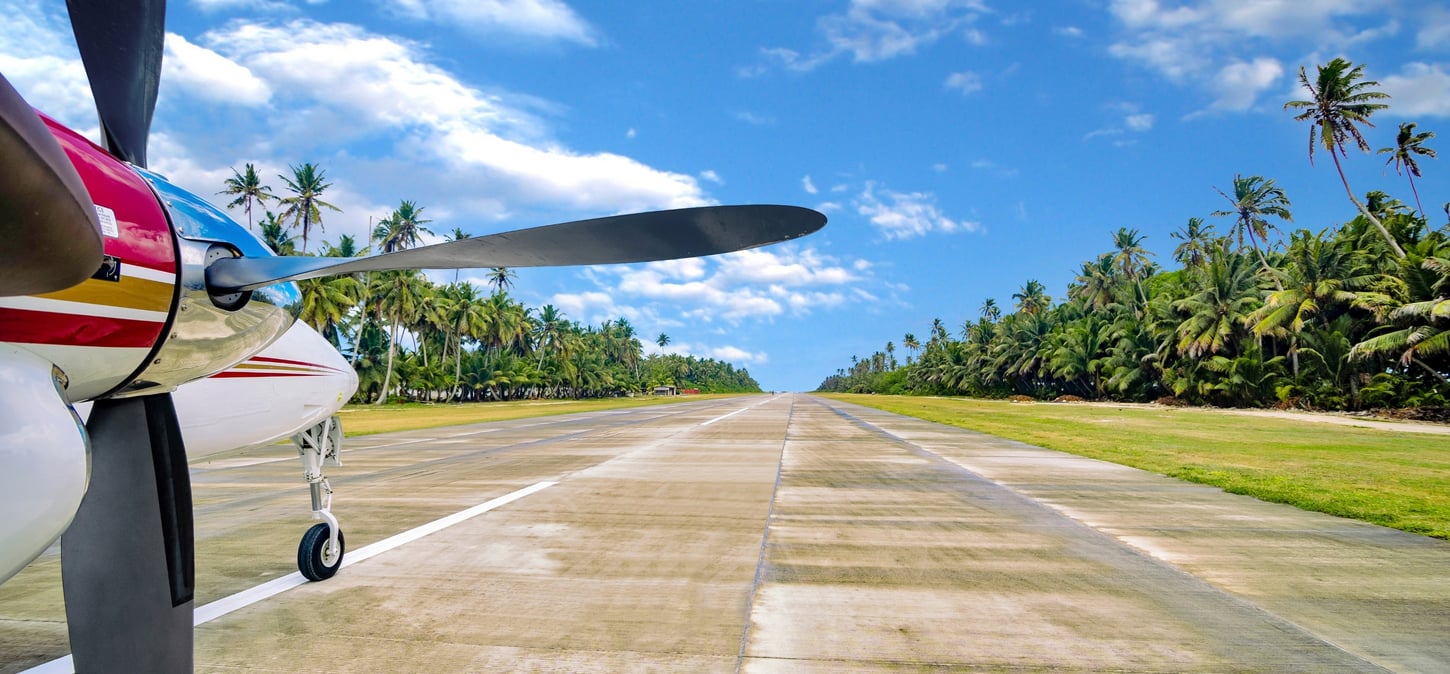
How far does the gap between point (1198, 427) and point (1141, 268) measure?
59.3m

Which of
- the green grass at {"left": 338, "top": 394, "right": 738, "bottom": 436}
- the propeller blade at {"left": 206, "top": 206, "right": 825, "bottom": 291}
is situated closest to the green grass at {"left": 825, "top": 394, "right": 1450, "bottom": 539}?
the propeller blade at {"left": 206, "top": 206, "right": 825, "bottom": 291}

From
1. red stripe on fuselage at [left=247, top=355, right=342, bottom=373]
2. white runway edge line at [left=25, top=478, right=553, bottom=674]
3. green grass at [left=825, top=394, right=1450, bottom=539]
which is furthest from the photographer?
green grass at [left=825, top=394, right=1450, bottom=539]

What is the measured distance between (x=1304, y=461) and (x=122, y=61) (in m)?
18.4

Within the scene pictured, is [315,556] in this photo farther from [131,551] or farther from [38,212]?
[38,212]

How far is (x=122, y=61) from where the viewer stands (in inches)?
121

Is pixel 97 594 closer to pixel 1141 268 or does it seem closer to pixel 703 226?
pixel 703 226

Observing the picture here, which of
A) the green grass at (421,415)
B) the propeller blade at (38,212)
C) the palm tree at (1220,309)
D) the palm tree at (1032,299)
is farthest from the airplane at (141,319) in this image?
the palm tree at (1032,299)

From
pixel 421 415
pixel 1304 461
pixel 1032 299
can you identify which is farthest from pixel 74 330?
pixel 1032 299

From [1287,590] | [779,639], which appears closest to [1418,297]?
[1287,590]

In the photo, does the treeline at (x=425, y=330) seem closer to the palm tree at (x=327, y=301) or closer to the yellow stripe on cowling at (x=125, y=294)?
the palm tree at (x=327, y=301)

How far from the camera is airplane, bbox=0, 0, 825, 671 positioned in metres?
2.07

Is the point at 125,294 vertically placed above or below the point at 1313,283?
below

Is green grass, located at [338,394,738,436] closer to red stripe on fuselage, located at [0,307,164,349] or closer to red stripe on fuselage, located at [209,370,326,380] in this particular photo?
red stripe on fuselage, located at [209,370,326,380]

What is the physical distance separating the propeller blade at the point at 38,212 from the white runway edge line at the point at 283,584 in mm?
2244
